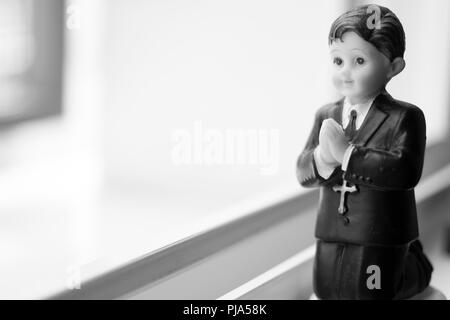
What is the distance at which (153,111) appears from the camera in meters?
1.26

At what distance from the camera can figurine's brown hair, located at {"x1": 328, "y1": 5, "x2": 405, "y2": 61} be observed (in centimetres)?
57

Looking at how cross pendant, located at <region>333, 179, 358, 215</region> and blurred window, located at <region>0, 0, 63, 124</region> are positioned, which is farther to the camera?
blurred window, located at <region>0, 0, 63, 124</region>

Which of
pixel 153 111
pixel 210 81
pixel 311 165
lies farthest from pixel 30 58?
pixel 311 165

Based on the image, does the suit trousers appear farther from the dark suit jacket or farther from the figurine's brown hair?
the figurine's brown hair

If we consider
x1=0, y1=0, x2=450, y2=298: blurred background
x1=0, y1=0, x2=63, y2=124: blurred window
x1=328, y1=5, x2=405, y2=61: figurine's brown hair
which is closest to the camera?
x1=328, y1=5, x2=405, y2=61: figurine's brown hair

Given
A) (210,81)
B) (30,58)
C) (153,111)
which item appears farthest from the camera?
(30,58)

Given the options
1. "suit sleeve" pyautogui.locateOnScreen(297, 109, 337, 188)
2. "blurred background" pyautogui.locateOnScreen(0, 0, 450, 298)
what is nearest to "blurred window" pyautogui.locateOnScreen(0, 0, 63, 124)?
"blurred background" pyautogui.locateOnScreen(0, 0, 450, 298)

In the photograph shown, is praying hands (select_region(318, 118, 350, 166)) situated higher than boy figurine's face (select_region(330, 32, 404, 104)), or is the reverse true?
boy figurine's face (select_region(330, 32, 404, 104))

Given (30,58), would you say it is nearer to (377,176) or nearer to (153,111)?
(153,111)

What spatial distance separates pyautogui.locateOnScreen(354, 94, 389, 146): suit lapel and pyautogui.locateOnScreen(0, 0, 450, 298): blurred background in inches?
6.2

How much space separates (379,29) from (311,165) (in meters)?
0.12

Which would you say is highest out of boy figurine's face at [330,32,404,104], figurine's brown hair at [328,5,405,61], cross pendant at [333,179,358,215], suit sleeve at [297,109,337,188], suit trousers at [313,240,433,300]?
figurine's brown hair at [328,5,405,61]

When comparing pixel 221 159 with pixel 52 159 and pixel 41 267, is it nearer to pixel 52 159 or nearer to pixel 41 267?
pixel 41 267

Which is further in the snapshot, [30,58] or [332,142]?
[30,58]
